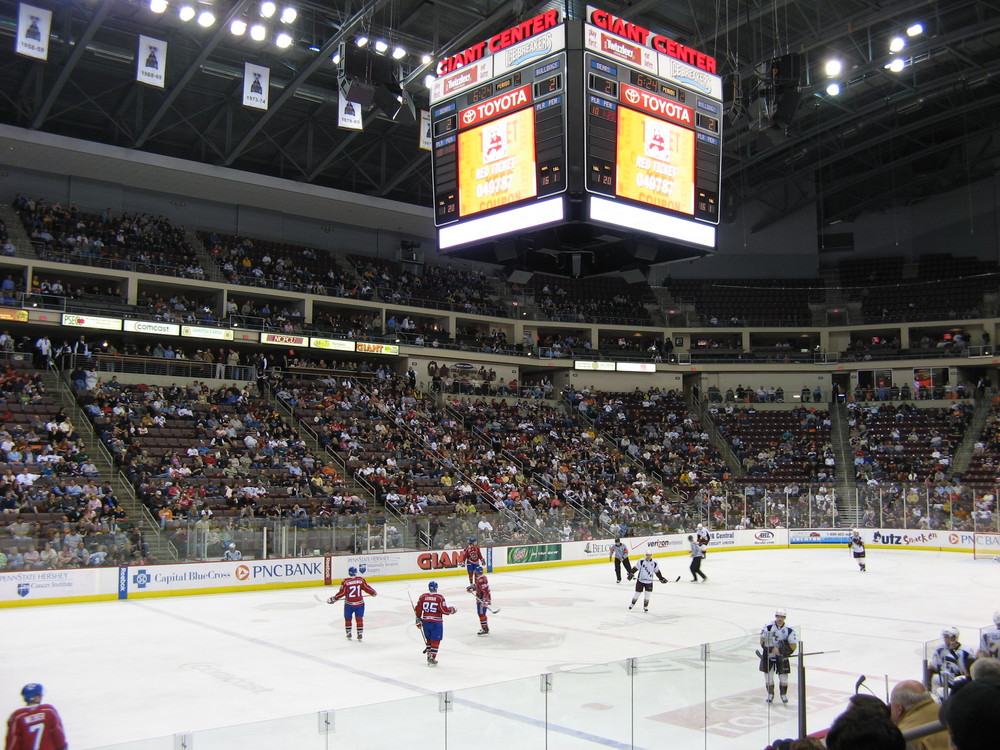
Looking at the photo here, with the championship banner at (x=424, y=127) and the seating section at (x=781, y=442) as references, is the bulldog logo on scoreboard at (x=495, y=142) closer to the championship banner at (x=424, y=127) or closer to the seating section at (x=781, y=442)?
the championship banner at (x=424, y=127)

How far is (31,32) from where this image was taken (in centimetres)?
2448

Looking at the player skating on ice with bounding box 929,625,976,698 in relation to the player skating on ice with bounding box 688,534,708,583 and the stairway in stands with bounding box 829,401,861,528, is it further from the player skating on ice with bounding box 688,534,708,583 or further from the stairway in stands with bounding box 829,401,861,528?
the stairway in stands with bounding box 829,401,861,528

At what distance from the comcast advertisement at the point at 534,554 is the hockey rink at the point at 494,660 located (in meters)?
0.89

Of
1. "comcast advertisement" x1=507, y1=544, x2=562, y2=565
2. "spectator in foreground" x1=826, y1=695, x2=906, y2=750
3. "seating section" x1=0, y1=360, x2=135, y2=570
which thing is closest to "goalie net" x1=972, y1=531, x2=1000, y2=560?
"comcast advertisement" x1=507, y1=544, x2=562, y2=565

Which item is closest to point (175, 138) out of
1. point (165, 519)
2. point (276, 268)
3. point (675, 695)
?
point (276, 268)

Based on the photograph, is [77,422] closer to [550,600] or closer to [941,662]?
[550,600]

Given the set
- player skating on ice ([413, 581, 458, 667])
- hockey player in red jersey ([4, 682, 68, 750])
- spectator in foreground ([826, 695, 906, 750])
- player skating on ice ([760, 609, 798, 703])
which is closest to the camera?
spectator in foreground ([826, 695, 906, 750])

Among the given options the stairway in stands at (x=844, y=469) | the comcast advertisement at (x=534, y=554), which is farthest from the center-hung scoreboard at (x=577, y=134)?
the stairway in stands at (x=844, y=469)

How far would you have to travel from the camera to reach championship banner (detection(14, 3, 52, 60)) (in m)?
24.3

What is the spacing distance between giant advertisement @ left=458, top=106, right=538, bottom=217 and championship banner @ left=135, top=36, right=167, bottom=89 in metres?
16.3

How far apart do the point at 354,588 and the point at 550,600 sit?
6.88m

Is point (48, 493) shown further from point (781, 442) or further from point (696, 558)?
point (781, 442)

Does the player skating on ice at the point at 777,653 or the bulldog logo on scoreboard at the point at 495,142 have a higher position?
the bulldog logo on scoreboard at the point at 495,142

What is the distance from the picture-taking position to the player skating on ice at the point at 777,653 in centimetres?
961
